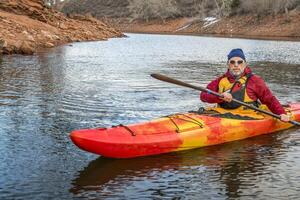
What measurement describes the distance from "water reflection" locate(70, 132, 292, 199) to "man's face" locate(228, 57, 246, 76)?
1460 mm

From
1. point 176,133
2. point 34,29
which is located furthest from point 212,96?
point 34,29

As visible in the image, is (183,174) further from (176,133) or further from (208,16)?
(208,16)

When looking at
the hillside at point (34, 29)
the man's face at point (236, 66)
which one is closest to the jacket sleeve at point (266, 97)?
the man's face at point (236, 66)

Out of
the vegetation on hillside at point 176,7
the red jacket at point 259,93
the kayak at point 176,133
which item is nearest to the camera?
the kayak at point 176,133

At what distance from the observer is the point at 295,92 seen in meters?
15.7

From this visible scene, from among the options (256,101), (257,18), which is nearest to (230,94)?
(256,101)

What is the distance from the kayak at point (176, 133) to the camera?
25.6ft

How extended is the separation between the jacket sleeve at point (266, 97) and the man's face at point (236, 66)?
13.4 inches

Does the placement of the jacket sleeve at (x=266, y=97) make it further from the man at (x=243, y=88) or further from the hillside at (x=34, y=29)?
the hillside at (x=34, y=29)

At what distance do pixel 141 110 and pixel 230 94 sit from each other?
3.56 metres

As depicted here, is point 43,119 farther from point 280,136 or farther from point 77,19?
point 77,19

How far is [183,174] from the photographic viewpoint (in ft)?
25.3

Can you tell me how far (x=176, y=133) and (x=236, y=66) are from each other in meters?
1.96

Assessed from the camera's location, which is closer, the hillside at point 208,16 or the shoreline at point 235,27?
the shoreline at point 235,27
